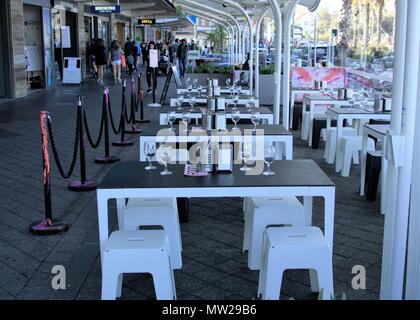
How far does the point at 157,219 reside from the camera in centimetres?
431

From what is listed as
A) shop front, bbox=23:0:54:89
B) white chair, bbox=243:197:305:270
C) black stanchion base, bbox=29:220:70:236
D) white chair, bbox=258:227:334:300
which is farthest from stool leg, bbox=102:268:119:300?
shop front, bbox=23:0:54:89

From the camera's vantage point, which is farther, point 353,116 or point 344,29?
point 344,29

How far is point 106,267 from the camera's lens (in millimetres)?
3355

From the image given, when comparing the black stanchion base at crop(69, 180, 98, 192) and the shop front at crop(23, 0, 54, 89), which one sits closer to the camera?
the black stanchion base at crop(69, 180, 98, 192)

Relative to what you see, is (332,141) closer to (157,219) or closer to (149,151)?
(157,219)

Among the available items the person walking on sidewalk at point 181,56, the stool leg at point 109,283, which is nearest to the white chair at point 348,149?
the stool leg at point 109,283

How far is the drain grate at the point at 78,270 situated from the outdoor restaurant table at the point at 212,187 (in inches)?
18.9

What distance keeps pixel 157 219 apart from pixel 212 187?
0.85 m

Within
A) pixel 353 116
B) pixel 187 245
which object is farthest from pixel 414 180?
pixel 353 116

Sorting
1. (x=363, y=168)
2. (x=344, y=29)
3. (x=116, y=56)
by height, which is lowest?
(x=363, y=168)

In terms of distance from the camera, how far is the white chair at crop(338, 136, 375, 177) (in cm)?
726

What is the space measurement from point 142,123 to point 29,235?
706 cm

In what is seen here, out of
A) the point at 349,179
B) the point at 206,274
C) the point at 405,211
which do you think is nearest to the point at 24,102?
the point at 349,179

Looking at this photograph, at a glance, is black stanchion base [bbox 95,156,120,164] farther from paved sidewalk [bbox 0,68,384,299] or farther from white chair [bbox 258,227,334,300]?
white chair [bbox 258,227,334,300]
